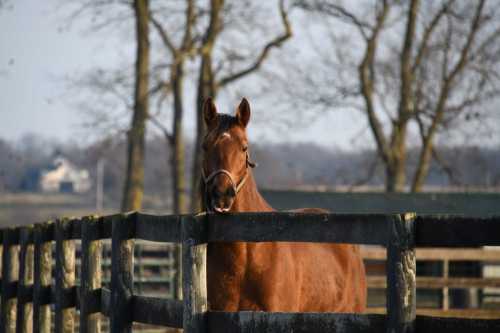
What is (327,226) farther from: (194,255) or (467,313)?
(467,313)

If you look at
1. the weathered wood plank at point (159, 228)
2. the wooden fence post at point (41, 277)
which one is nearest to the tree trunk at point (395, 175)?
the wooden fence post at point (41, 277)

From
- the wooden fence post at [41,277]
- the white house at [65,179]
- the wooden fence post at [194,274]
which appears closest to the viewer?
the wooden fence post at [194,274]

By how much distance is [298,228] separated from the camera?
5.38 m

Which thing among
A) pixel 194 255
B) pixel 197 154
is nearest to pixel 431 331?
pixel 194 255

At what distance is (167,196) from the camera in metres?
96.5

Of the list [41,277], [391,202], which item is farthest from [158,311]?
[391,202]

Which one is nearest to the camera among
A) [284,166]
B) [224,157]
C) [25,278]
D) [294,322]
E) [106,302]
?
[294,322]

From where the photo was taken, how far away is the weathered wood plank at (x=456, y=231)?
184 inches

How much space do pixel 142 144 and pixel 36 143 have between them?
159 metres

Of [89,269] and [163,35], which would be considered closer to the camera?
[89,269]

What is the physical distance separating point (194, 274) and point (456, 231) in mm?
1650

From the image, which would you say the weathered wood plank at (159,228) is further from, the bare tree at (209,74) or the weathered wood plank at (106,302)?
the bare tree at (209,74)

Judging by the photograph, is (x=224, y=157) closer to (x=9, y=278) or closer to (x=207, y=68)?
(x=9, y=278)

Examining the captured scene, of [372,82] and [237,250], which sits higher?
[372,82]
